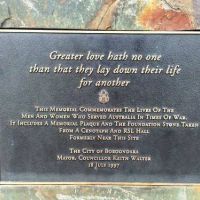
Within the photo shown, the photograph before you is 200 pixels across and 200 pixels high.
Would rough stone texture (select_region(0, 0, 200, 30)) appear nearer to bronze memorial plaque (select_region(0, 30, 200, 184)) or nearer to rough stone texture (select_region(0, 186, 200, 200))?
bronze memorial plaque (select_region(0, 30, 200, 184))

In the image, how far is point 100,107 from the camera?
327 centimetres

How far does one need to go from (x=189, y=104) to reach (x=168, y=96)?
0.16 meters

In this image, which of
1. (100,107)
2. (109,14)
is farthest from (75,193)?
(109,14)

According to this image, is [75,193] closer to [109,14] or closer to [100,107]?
[100,107]

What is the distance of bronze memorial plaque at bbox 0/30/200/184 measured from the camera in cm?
320

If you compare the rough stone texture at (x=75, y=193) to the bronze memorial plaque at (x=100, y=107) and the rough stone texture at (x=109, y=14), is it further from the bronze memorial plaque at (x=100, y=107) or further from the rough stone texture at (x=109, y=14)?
the rough stone texture at (x=109, y=14)

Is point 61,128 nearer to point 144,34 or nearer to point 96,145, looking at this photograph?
point 96,145

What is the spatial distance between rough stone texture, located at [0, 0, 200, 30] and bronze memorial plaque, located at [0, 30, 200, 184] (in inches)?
2.5

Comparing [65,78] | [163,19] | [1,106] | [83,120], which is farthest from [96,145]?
→ [163,19]

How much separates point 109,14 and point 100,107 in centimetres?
65

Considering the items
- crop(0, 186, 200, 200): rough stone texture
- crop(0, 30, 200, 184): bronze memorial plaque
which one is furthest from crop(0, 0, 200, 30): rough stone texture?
crop(0, 186, 200, 200): rough stone texture

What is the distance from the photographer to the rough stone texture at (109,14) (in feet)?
10.3

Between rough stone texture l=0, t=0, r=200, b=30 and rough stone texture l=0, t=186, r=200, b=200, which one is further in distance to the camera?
rough stone texture l=0, t=186, r=200, b=200

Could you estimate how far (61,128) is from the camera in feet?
10.8
